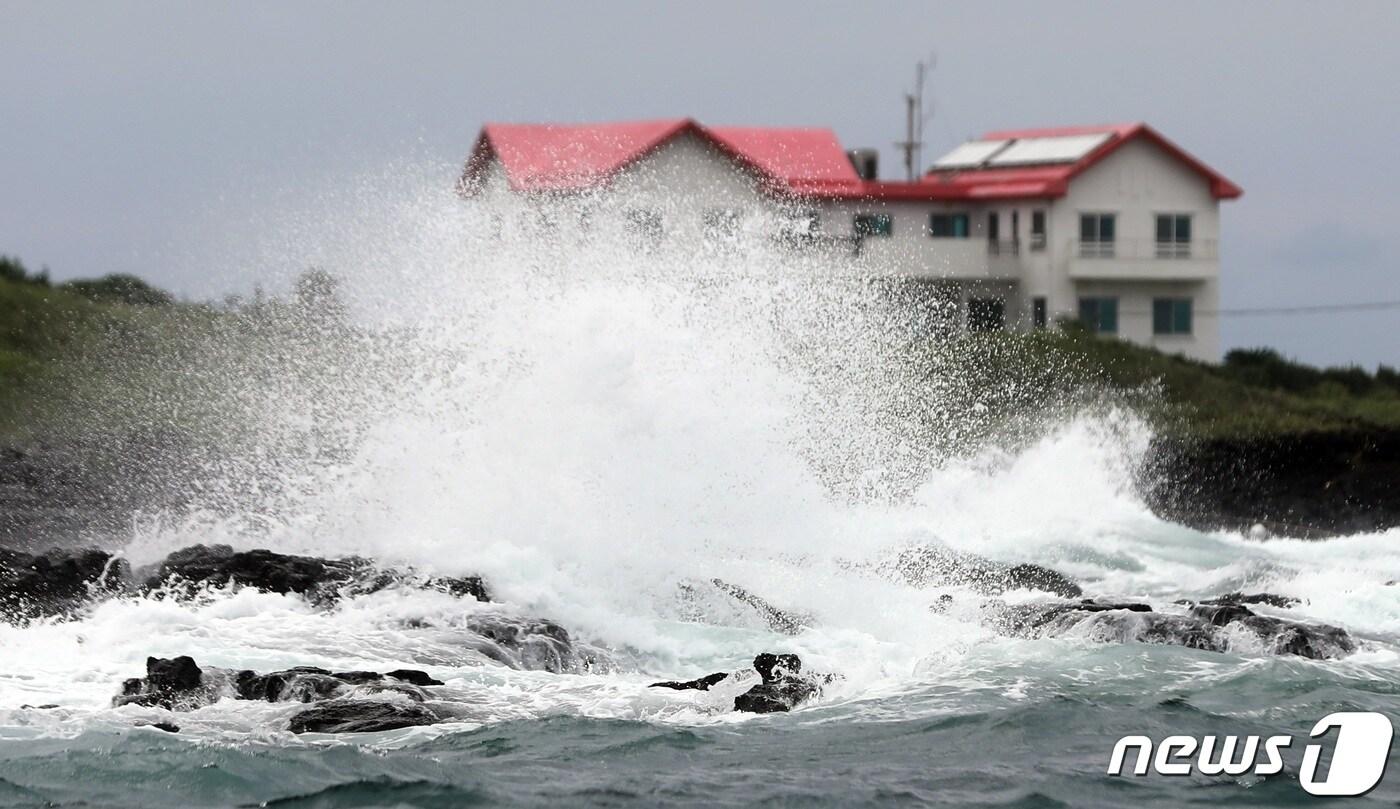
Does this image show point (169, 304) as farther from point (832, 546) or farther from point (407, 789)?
point (407, 789)

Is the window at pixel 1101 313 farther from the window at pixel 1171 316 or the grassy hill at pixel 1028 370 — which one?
the grassy hill at pixel 1028 370

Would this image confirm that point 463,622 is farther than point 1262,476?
No

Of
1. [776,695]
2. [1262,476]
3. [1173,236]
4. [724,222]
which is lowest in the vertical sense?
[776,695]

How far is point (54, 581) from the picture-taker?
19875 millimetres

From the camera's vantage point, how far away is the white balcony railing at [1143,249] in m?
56.0

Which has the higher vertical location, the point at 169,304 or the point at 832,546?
the point at 169,304

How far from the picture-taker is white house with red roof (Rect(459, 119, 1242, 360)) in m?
52.8

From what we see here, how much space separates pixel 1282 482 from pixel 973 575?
18595 mm

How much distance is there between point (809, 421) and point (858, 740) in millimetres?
14187

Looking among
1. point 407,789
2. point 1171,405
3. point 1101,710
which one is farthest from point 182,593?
point 1171,405

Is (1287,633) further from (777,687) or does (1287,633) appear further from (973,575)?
(777,687)

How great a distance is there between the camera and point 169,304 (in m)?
43.4

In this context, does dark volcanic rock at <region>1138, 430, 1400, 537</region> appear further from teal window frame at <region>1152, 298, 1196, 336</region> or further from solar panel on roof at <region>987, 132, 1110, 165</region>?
solar panel on roof at <region>987, 132, 1110, 165</region>

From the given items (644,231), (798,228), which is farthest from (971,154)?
(644,231)
